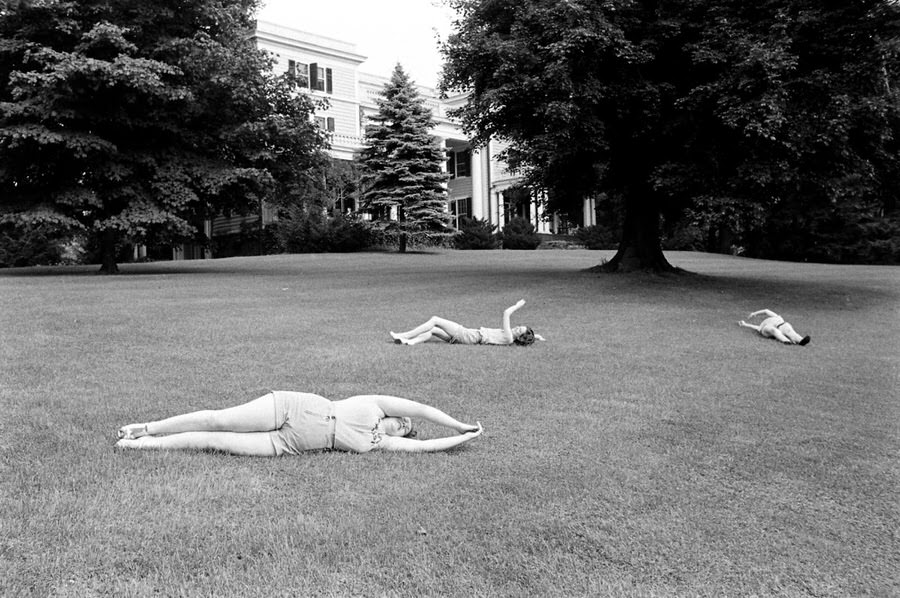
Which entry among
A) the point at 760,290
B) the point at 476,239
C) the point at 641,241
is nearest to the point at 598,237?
the point at 476,239

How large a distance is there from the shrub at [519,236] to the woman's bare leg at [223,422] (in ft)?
115

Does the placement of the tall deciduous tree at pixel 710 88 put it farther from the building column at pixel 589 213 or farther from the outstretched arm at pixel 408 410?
the building column at pixel 589 213

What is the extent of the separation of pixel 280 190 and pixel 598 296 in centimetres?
1250

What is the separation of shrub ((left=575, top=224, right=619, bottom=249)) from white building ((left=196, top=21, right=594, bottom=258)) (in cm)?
273

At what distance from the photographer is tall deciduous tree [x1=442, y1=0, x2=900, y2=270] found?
14469mm

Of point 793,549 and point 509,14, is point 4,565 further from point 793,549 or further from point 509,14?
point 509,14

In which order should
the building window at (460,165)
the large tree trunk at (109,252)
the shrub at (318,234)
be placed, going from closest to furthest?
the large tree trunk at (109,252) < the shrub at (318,234) < the building window at (460,165)

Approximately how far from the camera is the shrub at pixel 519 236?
39.5 meters

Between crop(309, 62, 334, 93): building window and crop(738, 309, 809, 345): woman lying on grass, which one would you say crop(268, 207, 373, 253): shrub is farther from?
crop(738, 309, 809, 345): woman lying on grass

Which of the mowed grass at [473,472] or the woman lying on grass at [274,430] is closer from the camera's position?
the mowed grass at [473,472]

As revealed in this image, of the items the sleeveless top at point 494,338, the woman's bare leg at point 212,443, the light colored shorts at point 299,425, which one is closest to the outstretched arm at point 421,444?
the light colored shorts at point 299,425

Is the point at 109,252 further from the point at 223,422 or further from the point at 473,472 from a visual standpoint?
the point at 473,472

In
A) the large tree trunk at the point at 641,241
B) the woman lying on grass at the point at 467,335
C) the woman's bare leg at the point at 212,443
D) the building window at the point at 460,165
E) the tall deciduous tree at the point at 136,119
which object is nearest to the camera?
the woman's bare leg at the point at 212,443

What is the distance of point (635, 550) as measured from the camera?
3.73 meters
